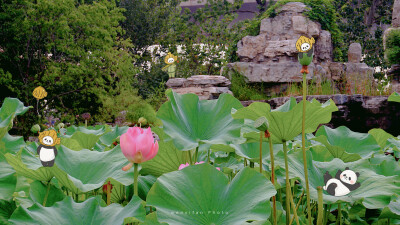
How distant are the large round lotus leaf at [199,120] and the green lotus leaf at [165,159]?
38 millimetres

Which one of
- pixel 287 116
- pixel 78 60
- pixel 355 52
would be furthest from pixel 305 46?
pixel 355 52

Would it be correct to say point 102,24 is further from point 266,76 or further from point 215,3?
point 215,3

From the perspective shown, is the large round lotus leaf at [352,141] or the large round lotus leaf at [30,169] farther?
the large round lotus leaf at [352,141]

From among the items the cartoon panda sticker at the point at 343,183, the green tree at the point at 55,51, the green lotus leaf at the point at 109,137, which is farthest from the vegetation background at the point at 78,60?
the cartoon panda sticker at the point at 343,183

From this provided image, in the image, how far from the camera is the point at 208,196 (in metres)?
0.41

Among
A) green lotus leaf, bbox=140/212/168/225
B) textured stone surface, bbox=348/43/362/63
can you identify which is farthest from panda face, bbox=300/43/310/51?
textured stone surface, bbox=348/43/362/63

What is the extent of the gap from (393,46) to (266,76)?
228 centimetres

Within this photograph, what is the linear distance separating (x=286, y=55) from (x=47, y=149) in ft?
22.0

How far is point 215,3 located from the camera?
1068 centimetres

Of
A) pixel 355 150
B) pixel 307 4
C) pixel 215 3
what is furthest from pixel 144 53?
pixel 355 150

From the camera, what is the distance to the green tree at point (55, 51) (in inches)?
226

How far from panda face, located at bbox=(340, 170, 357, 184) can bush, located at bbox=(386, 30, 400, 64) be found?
6.56 metres

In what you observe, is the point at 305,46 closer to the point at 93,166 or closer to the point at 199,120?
the point at 199,120

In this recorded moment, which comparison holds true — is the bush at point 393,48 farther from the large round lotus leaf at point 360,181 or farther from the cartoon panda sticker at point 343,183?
the cartoon panda sticker at point 343,183
